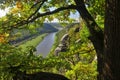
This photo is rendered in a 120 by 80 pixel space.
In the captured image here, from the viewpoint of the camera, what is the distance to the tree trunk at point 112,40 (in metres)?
9.22

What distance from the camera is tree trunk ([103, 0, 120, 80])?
9219 mm

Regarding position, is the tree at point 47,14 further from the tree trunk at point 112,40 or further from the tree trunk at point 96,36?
the tree trunk at point 112,40

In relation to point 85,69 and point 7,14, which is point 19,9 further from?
point 85,69

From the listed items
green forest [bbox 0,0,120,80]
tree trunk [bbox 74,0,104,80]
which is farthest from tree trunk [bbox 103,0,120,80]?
tree trunk [bbox 74,0,104,80]

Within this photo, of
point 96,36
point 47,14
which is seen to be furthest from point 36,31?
point 96,36

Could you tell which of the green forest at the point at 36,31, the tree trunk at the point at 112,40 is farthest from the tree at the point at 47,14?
the tree trunk at the point at 112,40

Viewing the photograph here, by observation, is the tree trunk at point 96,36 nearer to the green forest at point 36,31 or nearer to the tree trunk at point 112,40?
the green forest at point 36,31

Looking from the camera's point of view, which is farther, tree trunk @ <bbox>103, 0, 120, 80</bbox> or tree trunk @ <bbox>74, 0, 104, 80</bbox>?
tree trunk @ <bbox>74, 0, 104, 80</bbox>

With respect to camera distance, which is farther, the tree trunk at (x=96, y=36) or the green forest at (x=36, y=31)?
the tree trunk at (x=96, y=36)

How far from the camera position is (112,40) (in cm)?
931

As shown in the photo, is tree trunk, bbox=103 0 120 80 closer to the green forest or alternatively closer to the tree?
the green forest

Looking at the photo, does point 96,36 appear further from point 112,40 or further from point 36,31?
point 36,31

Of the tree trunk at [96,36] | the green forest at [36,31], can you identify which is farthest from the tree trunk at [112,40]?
the tree trunk at [96,36]

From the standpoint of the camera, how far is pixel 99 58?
11289 mm
